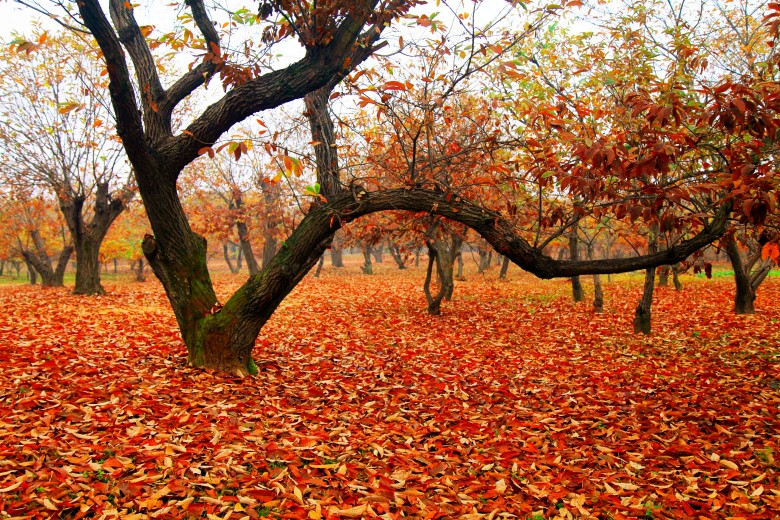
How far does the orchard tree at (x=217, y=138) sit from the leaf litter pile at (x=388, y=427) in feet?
2.52

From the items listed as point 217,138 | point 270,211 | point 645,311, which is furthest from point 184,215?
point 270,211

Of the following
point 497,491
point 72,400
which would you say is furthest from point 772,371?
point 72,400

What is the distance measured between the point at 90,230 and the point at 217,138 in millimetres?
11058

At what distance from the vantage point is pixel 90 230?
45.9ft

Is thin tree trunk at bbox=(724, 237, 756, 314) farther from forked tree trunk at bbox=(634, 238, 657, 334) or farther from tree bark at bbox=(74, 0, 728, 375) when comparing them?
tree bark at bbox=(74, 0, 728, 375)

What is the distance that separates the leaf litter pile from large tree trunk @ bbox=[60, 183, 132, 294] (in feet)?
20.1

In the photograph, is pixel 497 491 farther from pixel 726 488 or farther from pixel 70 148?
pixel 70 148

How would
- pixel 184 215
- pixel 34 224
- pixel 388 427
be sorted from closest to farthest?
pixel 388 427, pixel 184 215, pixel 34 224

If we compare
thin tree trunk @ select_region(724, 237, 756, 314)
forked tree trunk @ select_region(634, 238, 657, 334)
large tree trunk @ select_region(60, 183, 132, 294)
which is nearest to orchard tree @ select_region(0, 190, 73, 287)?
large tree trunk @ select_region(60, 183, 132, 294)

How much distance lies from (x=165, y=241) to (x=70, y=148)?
11.1 m

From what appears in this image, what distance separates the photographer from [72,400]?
14.8ft

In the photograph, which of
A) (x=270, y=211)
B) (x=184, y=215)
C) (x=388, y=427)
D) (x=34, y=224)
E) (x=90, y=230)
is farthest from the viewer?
(x=270, y=211)

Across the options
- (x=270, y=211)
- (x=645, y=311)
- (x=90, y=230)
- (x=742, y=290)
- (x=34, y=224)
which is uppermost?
(x=270, y=211)

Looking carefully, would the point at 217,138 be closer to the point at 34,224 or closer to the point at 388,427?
the point at 388,427
